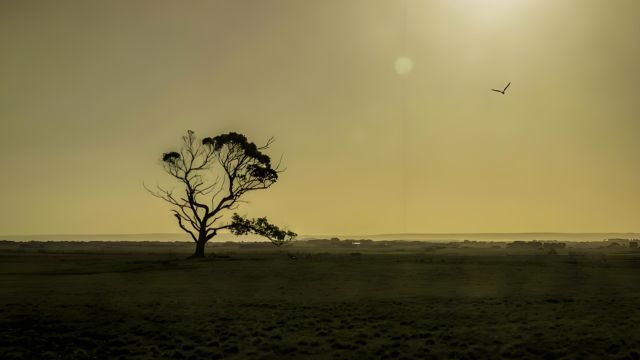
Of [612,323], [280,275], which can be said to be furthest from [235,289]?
[612,323]

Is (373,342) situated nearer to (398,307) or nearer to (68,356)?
(398,307)

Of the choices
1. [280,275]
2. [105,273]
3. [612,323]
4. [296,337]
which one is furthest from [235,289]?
[612,323]

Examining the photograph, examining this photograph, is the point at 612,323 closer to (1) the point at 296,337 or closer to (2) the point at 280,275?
(1) the point at 296,337

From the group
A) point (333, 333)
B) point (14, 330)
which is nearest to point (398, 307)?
point (333, 333)

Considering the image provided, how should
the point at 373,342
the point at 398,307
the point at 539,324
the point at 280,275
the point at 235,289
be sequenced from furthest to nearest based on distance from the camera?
the point at 280,275
the point at 235,289
the point at 398,307
the point at 539,324
the point at 373,342

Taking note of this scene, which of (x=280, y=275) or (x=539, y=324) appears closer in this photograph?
(x=539, y=324)

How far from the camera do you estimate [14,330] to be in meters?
23.8

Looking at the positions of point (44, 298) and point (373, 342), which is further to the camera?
point (44, 298)

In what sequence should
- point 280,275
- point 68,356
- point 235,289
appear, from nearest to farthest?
point 68,356
point 235,289
point 280,275

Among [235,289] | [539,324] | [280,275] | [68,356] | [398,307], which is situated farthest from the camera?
[280,275]

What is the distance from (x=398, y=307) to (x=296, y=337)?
7.97 metres

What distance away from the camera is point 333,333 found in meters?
24.2

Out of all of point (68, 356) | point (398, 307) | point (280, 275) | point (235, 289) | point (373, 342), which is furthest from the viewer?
point (280, 275)

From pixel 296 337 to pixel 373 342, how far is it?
3.36 m
